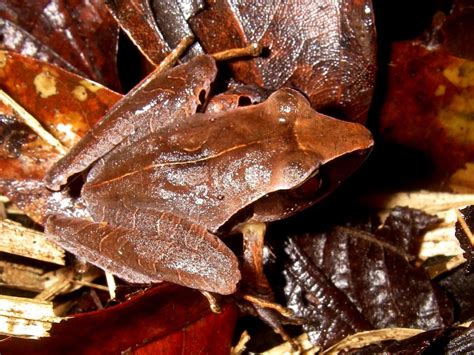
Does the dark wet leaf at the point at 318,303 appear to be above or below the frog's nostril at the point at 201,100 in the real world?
below

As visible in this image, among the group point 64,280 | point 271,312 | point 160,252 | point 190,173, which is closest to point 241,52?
point 190,173

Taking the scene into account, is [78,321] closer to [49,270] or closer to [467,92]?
[49,270]

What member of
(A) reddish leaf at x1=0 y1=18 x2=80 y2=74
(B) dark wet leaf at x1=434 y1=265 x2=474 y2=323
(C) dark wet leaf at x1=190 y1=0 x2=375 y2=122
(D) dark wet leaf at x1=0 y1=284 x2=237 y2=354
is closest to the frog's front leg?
(D) dark wet leaf at x1=0 y1=284 x2=237 y2=354

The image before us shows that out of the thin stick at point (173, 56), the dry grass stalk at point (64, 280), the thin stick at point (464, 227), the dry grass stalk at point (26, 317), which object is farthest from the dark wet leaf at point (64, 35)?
the thin stick at point (464, 227)

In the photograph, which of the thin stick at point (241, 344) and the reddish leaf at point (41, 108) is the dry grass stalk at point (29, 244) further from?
the thin stick at point (241, 344)

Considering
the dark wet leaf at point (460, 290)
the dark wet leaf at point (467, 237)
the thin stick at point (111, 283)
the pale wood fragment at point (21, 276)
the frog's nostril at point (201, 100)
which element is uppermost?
the frog's nostril at point (201, 100)

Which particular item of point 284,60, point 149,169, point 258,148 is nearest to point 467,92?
point 284,60

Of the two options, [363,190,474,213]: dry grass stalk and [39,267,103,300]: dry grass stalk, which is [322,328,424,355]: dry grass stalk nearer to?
[363,190,474,213]: dry grass stalk
